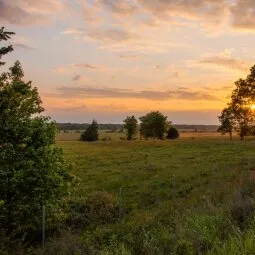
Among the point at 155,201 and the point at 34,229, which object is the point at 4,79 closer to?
the point at 34,229

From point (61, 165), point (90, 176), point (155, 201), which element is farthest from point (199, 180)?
point (61, 165)

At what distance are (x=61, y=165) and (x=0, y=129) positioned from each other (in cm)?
415

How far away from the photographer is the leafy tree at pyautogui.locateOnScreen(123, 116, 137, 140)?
136 metres

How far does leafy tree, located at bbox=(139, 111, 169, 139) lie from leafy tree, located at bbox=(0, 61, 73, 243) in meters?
112

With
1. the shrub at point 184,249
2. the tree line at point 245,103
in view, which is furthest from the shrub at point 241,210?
the tree line at point 245,103

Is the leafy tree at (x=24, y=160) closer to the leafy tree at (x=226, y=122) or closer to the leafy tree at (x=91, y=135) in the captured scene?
the leafy tree at (x=226, y=122)

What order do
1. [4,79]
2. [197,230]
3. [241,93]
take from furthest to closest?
1. [241,93]
2. [4,79]
3. [197,230]

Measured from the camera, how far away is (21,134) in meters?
17.4

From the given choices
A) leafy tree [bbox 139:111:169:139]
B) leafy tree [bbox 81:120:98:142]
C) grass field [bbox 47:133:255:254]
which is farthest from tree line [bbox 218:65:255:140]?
leafy tree [bbox 81:120:98:142]

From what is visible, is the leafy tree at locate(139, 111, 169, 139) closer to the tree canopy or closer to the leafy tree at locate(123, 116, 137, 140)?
the leafy tree at locate(123, 116, 137, 140)

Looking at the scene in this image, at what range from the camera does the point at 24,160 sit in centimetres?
1720

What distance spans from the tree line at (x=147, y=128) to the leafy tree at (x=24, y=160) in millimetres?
111865

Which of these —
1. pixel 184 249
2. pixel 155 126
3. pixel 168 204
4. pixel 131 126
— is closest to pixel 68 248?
pixel 184 249

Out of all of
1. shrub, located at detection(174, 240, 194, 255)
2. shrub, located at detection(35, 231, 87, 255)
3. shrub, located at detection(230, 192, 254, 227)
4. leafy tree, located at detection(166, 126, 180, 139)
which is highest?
leafy tree, located at detection(166, 126, 180, 139)
